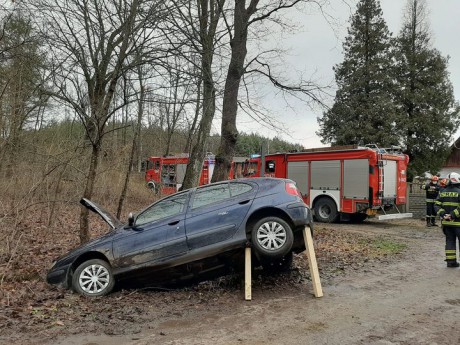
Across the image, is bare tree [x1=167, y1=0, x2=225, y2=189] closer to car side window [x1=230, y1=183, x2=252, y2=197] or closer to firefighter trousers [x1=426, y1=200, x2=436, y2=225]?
car side window [x1=230, y1=183, x2=252, y2=197]

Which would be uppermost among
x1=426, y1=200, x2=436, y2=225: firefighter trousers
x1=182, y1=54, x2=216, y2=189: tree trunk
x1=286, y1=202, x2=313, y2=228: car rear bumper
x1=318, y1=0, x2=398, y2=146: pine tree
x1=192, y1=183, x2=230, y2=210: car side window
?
x1=318, y1=0, x2=398, y2=146: pine tree

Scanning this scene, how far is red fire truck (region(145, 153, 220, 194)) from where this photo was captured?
24.1 metres

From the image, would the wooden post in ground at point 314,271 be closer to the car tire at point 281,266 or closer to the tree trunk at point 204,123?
the car tire at point 281,266

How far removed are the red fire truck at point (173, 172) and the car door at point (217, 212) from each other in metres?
15.6

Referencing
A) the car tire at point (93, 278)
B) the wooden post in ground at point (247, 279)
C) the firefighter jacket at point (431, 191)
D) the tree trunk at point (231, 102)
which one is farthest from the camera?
the firefighter jacket at point (431, 191)

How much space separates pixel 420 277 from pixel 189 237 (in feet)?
13.4

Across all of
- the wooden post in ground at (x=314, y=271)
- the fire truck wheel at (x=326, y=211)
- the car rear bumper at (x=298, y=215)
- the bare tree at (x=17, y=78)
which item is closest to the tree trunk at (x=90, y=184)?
the bare tree at (x=17, y=78)

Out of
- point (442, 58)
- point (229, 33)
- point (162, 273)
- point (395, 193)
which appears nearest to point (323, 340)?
point (162, 273)

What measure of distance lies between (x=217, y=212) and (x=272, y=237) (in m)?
0.89

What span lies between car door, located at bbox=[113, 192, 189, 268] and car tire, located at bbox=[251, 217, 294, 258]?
1.06m

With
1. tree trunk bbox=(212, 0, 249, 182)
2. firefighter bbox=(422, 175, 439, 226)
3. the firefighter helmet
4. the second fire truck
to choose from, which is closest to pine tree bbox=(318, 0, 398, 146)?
the second fire truck

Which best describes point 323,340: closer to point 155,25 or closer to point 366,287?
point 366,287

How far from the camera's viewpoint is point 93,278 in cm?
669

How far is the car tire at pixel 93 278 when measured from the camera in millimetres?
6656
